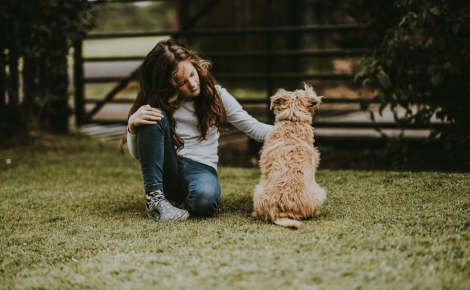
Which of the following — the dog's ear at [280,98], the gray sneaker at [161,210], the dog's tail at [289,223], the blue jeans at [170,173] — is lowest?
the gray sneaker at [161,210]

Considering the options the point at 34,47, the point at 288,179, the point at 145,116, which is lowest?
the point at 288,179

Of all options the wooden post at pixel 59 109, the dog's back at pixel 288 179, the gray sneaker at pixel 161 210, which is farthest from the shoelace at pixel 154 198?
the wooden post at pixel 59 109

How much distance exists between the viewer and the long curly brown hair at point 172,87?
2.76 meters

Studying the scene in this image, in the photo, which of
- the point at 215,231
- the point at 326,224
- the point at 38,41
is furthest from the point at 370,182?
the point at 38,41

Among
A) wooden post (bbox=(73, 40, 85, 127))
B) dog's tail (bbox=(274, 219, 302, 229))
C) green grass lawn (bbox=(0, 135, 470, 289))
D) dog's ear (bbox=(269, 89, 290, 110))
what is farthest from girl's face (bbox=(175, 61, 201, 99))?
wooden post (bbox=(73, 40, 85, 127))

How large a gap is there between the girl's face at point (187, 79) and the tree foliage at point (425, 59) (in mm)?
1620

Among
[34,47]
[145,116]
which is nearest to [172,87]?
[145,116]

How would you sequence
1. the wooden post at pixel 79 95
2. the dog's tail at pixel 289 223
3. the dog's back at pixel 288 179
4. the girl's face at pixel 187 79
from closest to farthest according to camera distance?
the dog's tail at pixel 289 223
the dog's back at pixel 288 179
the girl's face at pixel 187 79
the wooden post at pixel 79 95

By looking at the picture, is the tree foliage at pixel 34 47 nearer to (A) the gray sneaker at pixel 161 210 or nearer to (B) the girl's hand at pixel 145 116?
(B) the girl's hand at pixel 145 116

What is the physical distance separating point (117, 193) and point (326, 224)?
1.94 meters

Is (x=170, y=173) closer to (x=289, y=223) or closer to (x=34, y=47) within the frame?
(x=289, y=223)

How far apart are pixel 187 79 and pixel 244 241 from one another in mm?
1142

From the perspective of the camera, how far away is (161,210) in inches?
105

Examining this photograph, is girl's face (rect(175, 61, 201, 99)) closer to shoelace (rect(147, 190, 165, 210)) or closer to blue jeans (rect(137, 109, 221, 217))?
blue jeans (rect(137, 109, 221, 217))
